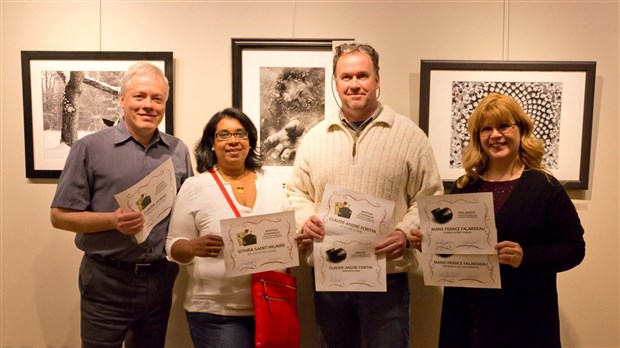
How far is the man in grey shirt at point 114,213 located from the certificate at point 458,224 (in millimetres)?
1081

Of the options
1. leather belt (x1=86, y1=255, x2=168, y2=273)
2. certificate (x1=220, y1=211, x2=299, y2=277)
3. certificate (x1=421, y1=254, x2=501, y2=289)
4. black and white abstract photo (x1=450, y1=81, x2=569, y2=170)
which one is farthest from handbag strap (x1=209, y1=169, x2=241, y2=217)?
black and white abstract photo (x1=450, y1=81, x2=569, y2=170)

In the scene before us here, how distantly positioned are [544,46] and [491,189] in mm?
1152

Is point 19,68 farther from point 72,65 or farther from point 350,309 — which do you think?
point 350,309

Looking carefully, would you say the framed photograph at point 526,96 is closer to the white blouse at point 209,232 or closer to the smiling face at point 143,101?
the white blouse at point 209,232

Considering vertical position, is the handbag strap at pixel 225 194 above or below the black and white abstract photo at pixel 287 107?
below

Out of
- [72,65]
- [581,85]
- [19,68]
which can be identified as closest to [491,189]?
[581,85]

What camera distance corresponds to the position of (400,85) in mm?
2398

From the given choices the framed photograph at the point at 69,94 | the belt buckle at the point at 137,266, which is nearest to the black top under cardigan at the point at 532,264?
the belt buckle at the point at 137,266

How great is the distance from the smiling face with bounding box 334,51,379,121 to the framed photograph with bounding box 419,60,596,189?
1.96ft

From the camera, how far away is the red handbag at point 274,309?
67.3 inches

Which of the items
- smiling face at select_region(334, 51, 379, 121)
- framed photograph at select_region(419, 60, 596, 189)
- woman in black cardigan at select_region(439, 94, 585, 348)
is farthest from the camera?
framed photograph at select_region(419, 60, 596, 189)

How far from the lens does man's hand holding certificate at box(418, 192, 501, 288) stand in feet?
5.29

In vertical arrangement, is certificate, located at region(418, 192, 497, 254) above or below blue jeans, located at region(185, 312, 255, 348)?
above

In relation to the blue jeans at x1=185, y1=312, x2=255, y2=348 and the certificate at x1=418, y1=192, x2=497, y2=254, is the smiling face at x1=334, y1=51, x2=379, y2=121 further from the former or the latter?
the blue jeans at x1=185, y1=312, x2=255, y2=348
